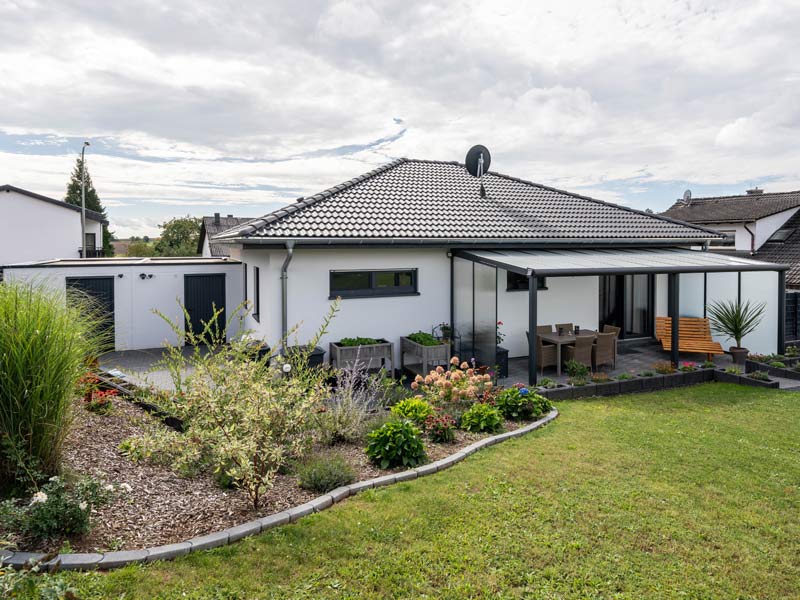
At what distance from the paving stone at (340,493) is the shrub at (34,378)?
3002 mm

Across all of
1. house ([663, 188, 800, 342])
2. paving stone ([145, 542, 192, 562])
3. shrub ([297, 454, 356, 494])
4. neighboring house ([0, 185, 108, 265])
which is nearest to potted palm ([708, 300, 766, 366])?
shrub ([297, 454, 356, 494])

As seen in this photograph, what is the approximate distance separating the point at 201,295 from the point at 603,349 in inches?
518

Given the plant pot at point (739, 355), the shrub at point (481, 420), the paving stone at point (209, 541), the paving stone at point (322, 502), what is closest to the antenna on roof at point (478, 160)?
the plant pot at point (739, 355)

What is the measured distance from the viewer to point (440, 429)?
321 inches

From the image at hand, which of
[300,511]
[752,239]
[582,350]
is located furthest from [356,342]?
[752,239]

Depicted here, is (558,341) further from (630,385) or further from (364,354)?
(364,354)

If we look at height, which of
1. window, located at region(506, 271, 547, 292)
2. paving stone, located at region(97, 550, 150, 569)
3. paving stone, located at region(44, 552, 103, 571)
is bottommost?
paving stone, located at region(97, 550, 150, 569)

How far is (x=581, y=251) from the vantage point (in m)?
16.2

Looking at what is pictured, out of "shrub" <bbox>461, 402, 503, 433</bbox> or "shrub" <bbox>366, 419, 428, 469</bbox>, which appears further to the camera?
"shrub" <bbox>461, 402, 503, 433</bbox>

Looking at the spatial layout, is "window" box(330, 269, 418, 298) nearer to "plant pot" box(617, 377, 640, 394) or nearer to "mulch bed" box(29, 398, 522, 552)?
"plant pot" box(617, 377, 640, 394)

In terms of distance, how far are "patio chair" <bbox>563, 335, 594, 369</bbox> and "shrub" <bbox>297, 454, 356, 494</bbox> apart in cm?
834

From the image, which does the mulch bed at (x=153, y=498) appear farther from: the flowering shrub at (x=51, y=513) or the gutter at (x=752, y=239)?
the gutter at (x=752, y=239)

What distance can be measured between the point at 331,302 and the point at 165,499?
24.9 ft

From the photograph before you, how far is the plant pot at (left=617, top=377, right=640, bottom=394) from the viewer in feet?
40.0
